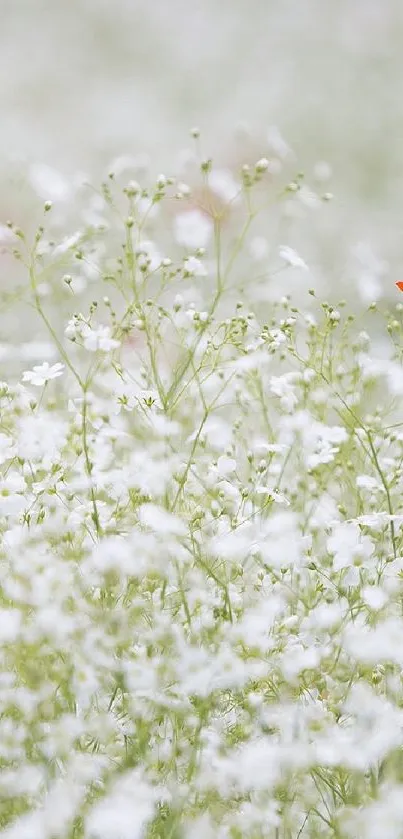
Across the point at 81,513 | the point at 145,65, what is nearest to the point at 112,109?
the point at 145,65

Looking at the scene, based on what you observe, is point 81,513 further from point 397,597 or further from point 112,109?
point 112,109

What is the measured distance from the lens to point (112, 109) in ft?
12.5

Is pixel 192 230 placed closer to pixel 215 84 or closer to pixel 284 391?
pixel 284 391

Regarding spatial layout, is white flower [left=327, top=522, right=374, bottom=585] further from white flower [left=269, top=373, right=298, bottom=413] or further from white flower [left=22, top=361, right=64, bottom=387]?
white flower [left=22, top=361, right=64, bottom=387]

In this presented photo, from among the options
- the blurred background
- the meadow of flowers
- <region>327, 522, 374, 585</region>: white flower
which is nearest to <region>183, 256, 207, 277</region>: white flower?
the meadow of flowers

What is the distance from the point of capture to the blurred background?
3.73 metres

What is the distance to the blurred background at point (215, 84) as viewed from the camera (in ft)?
12.2

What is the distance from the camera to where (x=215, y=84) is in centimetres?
390

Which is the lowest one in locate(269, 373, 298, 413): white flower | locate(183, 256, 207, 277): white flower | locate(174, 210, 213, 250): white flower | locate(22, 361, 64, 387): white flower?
locate(22, 361, 64, 387): white flower

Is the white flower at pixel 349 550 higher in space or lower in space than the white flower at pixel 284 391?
lower

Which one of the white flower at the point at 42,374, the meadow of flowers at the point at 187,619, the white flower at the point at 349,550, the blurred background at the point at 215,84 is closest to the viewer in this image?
the meadow of flowers at the point at 187,619

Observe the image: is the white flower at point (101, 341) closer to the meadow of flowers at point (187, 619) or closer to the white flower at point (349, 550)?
the meadow of flowers at point (187, 619)

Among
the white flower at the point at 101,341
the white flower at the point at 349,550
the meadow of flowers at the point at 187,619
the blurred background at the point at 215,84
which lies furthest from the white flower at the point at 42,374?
the blurred background at the point at 215,84

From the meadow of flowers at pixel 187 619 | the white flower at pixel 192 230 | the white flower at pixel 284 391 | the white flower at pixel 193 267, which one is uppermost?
the white flower at pixel 192 230
